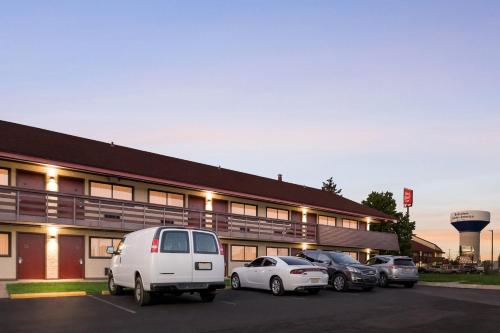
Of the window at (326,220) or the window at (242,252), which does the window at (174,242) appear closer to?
the window at (242,252)

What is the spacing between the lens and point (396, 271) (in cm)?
2508

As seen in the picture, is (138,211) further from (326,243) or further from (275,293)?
(326,243)

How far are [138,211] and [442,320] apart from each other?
17.0 m

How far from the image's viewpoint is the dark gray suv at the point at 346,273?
20984mm

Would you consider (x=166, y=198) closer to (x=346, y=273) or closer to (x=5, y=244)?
(x=5, y=244)

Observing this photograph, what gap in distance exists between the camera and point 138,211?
26297 millimetres

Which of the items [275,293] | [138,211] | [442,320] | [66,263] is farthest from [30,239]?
[442,320]

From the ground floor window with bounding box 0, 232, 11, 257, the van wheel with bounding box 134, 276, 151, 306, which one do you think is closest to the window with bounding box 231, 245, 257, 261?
the ground floor window with bounding box 0, 232, 11, 257

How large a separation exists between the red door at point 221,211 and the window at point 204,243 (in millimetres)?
14621

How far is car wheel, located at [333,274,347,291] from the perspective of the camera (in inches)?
831

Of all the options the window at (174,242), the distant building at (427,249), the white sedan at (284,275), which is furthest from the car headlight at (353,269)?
the distant building at (427,249)

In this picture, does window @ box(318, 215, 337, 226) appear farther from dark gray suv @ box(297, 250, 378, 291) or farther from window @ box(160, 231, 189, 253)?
window @ box(160, 231, 189, 253)

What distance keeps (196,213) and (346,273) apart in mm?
11020

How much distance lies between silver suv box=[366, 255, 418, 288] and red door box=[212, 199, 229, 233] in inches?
361
